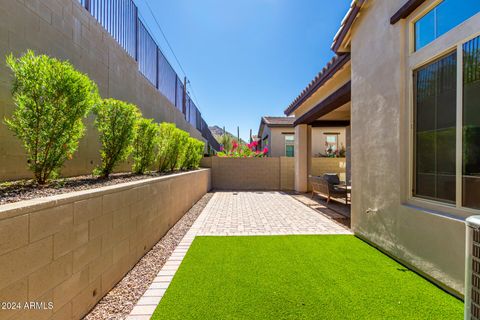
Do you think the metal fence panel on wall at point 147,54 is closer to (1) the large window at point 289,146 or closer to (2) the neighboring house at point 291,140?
(2) the neighboring house at point 291,140

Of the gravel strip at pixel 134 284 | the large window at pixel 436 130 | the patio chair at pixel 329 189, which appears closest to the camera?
the gravel strip at pixel 134 284

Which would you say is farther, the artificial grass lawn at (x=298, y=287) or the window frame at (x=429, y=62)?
the window frame at (x=429, y=62)

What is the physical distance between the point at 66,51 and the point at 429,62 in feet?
17.9

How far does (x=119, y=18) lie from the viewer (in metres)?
5.54

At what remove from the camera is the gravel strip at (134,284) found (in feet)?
7.06

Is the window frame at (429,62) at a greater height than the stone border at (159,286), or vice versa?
the window frame at (429,62)

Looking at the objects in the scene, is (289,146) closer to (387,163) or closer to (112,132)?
(387,163)

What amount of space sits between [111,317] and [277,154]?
1650cm

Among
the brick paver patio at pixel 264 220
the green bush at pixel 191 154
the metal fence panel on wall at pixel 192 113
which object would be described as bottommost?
the brick paver patio at pixel 264 220

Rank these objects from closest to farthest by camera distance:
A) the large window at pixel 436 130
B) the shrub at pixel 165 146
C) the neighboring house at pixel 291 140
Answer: the large window at pixel 436 130
the shrub at pixel 165 146
the neighboring house at pixel 291 140

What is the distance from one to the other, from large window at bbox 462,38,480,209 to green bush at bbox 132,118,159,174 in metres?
5.31

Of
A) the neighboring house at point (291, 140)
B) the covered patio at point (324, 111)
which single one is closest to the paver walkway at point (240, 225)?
the covered patio at point (324, 111)

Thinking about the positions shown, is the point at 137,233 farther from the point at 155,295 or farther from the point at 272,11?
the point at 272,11

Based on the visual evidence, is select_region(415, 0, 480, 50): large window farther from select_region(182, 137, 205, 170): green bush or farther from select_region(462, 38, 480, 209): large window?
select_region(182, 137, 205, 170): green bush
